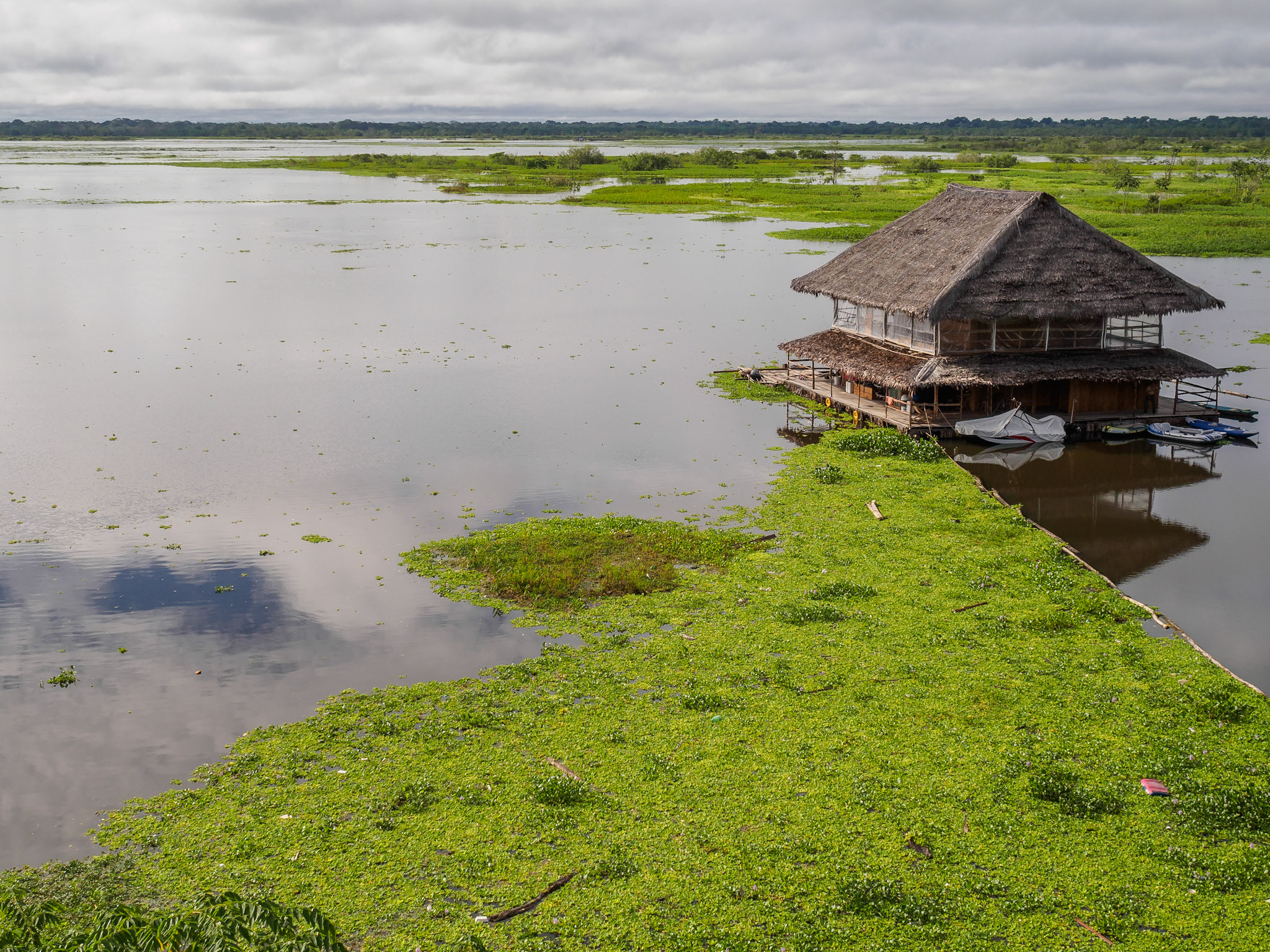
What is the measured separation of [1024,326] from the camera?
29125 mm

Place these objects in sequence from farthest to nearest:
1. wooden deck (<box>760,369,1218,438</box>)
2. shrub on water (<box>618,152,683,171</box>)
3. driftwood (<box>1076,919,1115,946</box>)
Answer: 1. shrub on water (<box>618,152,683,171</box>)
2. wooden deck (<box>760,369,1218,438</box>)
3. driftwood (<box>1076,919,1115,946</box>)

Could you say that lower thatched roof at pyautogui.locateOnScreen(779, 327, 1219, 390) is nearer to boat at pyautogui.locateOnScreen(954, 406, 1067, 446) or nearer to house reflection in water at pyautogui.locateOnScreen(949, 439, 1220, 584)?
boat at pyautogui.locateOnScreen(954, 406, 1067, 446)

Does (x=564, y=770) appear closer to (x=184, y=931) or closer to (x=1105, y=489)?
(x=184, y=931)

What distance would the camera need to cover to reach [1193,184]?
9769cm

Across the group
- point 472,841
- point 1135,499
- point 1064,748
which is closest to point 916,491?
point 1135,499

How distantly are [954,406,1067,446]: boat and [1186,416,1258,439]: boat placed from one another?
12.9 ft

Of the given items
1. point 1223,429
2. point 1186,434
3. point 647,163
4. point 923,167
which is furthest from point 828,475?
point 647,163

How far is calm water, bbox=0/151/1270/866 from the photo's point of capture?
15.8 meters

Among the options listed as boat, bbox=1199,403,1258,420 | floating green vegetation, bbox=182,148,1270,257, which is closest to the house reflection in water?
boat, bbox=1199,403,1258,420

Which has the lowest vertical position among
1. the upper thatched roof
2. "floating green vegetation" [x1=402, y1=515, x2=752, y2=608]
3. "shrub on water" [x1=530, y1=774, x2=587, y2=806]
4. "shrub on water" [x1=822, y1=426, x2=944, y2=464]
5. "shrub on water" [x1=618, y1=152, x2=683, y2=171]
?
"shrub on water" [x1=530, y1=774, x2=587, y2=806]

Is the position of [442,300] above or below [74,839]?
above

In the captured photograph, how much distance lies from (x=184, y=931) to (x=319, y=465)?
21.9m

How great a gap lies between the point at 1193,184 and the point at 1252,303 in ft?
198

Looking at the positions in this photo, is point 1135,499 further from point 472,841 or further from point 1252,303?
point 1252,303
